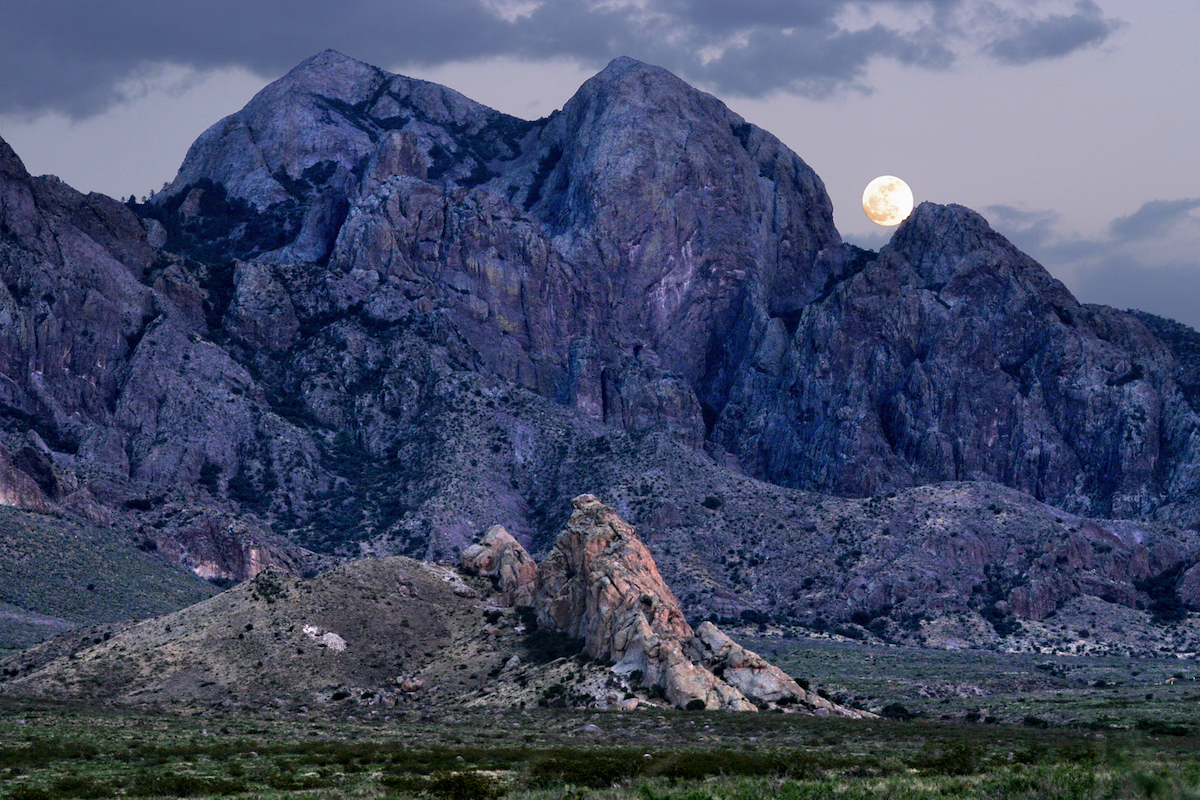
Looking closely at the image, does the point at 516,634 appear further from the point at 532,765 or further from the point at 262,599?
the point at 532,765

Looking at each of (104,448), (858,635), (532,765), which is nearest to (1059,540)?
(858,635)

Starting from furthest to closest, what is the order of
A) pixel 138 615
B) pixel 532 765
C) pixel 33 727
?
1. pixel 138 615
2. pixel 33 727
3. pixel 532 765

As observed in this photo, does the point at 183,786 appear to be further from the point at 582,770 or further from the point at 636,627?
the point at 636,627

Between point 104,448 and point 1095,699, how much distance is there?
430 feet

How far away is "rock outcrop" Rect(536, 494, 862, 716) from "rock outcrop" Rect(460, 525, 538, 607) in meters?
4.31

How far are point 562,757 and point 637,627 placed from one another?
34828 millimetres

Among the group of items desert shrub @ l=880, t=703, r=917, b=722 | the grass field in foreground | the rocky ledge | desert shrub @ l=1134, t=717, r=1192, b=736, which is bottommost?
desert shrub @ l=880, t=703, r=917, b=722

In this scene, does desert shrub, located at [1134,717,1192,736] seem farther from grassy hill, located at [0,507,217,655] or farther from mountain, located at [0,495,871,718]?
grassy hill, located at [0,507,217,655]

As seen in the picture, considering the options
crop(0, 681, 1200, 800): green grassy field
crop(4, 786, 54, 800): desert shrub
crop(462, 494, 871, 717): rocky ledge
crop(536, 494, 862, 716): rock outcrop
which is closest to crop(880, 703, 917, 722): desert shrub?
crop(462, 494, 871, 717): rocky ledge

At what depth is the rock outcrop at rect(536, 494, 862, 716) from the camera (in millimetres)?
95250

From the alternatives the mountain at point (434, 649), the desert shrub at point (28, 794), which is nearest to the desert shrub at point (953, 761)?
the mountain at point (434, 649)

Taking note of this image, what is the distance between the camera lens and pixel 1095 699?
11312cm

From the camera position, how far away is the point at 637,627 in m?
99.2

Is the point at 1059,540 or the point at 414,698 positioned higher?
the point at 1059,540
